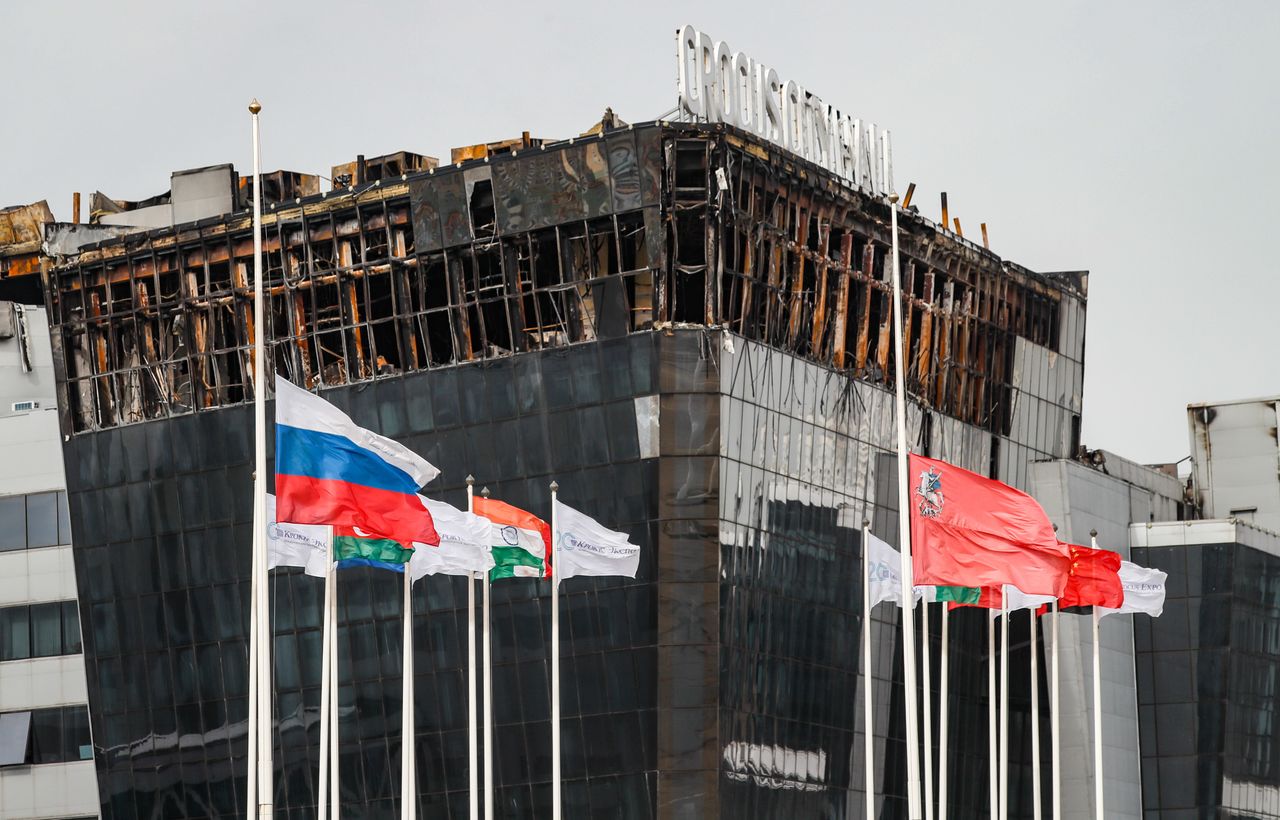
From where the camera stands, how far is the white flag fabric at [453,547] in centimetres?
6269

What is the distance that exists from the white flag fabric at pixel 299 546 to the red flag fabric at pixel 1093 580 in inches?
1005

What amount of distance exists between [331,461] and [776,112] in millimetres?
34438

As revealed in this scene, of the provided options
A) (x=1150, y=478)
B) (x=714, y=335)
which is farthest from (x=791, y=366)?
(x=1150, y=478)

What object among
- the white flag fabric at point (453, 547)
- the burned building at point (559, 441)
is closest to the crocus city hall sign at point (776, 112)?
the burned building at point (559, 441)

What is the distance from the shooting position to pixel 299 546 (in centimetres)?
5875

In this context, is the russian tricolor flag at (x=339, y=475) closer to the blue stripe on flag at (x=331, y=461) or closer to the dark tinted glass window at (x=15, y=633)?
the blue stripe on flag at (x=331, y=461)

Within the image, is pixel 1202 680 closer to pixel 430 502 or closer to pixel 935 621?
pixel 935 621

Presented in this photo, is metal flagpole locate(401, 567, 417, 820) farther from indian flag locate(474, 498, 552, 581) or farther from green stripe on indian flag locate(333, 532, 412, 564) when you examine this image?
indian flag locate(474, 498, 552, 581)

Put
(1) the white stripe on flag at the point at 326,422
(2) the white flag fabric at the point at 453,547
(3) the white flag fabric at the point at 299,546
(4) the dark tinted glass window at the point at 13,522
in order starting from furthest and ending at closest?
(4) the dark tinted glass window at the point at 13,522 < (2) the white flag fabric at the point at 453,547 < (3) the white flag fabric at the point at 299,546 < (1) the white stripe on flag at the point at 326,422

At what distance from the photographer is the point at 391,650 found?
85188mm

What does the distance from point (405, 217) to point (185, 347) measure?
10.6m

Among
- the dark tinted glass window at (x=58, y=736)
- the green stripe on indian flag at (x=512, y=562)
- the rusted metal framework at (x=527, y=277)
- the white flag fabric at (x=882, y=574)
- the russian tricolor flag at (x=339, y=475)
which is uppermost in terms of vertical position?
the rusted metal framework at (x=527, y=277)

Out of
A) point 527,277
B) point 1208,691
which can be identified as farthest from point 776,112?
point 1208,691

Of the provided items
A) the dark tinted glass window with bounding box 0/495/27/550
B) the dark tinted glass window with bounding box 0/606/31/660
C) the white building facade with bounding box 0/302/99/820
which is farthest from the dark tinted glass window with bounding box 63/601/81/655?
the dark tinted glass window with bounding box 0/495/27/550
